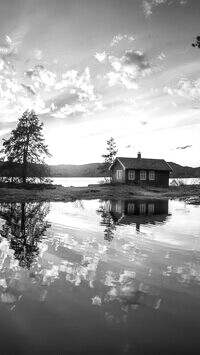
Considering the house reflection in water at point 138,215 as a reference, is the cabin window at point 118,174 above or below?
above

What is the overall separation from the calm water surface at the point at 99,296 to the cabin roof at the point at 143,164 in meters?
49.2

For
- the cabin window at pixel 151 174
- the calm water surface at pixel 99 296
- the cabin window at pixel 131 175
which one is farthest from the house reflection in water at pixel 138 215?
the cabin window at pixel 151 174

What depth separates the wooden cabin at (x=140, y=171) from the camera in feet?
202

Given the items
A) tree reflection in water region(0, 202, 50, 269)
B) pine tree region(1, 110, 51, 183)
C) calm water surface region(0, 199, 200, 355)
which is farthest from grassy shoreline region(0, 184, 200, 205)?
calm water surface region(0, 199, 200, 355)

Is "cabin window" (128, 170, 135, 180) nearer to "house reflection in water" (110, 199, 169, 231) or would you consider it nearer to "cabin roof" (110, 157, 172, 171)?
"cabin roof" (110, 157, 172, 171)

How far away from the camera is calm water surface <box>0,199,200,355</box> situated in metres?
4.87

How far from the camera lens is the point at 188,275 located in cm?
830

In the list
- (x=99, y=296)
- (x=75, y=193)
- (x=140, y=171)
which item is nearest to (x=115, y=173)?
(x=140, y=171)

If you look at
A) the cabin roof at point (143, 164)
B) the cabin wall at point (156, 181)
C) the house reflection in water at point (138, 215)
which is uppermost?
the cabin roof at point (143, 164)

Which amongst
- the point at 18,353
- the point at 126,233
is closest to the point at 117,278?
the point at 18,353

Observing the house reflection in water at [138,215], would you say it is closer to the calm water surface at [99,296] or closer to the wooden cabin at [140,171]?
the calm water surface at [99,296]

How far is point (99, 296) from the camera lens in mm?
6707

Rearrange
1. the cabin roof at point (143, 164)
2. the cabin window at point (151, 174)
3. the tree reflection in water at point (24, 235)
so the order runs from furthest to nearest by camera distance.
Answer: the cabin window at point (151, 174) → the cabin roof at point (143, 164) → the tree reflection in water at point (24, 235)

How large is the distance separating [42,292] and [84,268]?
2148 millimetres
